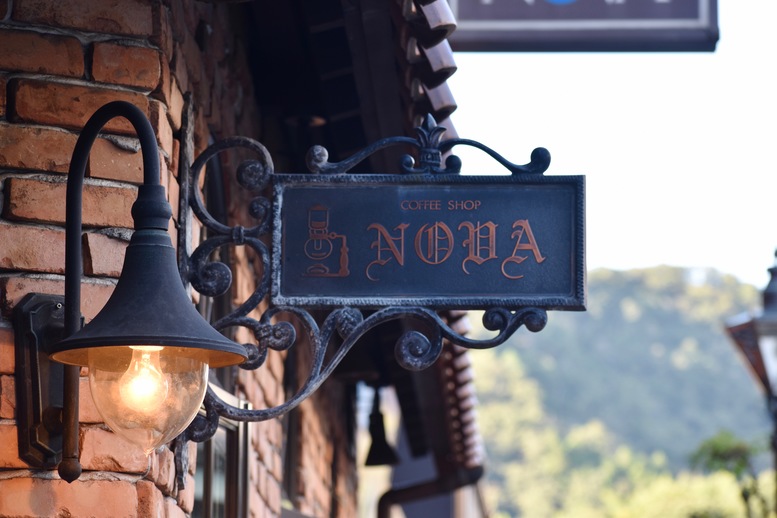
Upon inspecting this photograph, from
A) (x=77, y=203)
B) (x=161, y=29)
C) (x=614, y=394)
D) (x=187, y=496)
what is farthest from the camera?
(x=614, y=394)

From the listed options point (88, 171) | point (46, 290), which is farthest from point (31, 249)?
point (88, 171)

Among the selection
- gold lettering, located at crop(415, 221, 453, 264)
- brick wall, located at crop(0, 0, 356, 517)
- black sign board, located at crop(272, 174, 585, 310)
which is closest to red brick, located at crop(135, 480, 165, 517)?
brick wall, located at crop(0, 0, 356, 517)

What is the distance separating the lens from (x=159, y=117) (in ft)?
8.16

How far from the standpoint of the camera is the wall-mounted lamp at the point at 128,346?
2.00 m

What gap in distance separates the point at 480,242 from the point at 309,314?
40 centimetres

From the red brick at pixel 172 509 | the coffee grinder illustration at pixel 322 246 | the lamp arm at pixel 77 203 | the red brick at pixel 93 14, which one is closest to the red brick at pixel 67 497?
the lamp arm at pixel 77 203

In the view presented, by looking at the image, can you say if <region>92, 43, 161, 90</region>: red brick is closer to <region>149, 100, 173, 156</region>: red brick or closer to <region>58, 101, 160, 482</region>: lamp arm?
<region>149, 100, 173, 156</region>: red brick

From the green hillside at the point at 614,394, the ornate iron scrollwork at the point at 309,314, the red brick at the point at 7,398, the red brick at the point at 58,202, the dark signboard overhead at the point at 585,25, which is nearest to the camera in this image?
the red brick at the point at 7,398

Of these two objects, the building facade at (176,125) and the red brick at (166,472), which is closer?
the building facade at (176,125)

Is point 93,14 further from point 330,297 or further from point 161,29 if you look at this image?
point 330,297

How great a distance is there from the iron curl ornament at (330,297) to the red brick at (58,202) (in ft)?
0.80

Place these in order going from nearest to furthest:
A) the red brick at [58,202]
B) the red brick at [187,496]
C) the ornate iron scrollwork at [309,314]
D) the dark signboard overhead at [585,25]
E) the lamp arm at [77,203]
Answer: the lamp arm at [77,203]
the red brick at [58,202]
the ornate iron scrollwork at [309,314]
the red brick at [187,496]
the dark signboard overhead at [585,25]

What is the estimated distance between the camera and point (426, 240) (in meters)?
2.66

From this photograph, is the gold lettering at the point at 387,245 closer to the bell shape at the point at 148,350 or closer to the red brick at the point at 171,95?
the red brick at the point at 171,95
